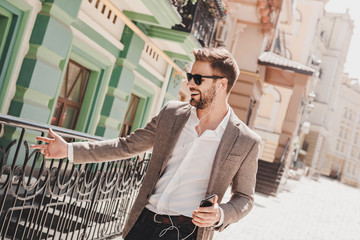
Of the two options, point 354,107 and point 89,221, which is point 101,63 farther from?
point 354,107

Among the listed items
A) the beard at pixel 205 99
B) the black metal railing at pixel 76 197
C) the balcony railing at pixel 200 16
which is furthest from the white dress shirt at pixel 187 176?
the balcony railing at pixel 200 16

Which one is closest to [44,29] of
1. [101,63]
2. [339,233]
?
[101,63]

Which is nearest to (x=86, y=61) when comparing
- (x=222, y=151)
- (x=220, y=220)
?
(x=222, y=151)

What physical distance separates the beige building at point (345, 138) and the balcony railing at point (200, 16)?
6025 centimetres

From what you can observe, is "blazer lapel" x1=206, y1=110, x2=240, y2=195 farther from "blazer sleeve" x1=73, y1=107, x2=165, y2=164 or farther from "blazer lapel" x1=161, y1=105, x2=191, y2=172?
"blazer sleeve" x1=73, y1=107, x2=165, y2=164

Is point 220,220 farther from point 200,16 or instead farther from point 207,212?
point 200,16

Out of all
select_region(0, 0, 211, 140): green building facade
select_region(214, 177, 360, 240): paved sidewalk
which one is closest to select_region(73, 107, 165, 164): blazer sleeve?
select_region(0, 0, 211, 140): green building facade

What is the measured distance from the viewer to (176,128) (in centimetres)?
231

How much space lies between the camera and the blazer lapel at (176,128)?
2252 mm

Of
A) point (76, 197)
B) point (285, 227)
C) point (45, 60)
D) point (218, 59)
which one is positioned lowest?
point (285, 227)

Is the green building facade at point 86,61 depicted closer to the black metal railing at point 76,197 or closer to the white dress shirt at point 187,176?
the black metal railing at point 76,197

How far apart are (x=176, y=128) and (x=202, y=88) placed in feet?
0.96

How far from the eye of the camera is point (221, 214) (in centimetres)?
201

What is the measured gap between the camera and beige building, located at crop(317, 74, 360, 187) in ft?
224
